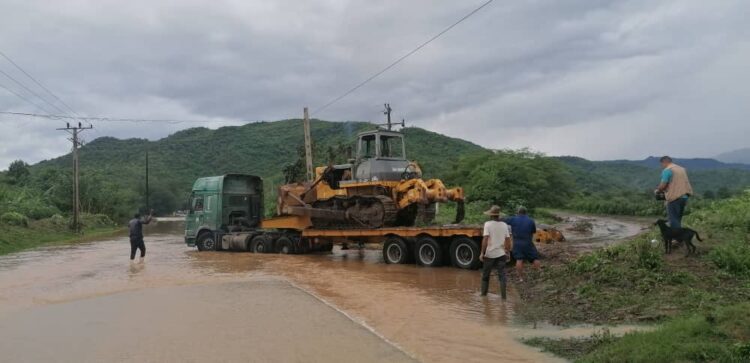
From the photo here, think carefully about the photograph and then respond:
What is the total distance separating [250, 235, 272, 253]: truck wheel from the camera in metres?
20.6

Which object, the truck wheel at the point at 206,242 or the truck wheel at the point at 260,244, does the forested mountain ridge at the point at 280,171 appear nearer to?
the truck wheel at the point at 260,244

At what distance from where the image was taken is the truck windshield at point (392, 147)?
17.5 metres

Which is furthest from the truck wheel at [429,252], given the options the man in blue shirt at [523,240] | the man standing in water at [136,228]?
the man standing in water at [136,228]

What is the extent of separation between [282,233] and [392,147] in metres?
5.56

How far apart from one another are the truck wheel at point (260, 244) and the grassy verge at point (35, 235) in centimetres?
1164

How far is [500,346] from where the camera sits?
6.96 meters

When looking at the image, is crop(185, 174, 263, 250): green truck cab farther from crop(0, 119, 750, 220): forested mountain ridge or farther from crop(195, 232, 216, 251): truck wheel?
crop(0, 119, 750, 220): forested mountain ridge

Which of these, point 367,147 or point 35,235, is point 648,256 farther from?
point 35,235

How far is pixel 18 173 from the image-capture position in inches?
2502

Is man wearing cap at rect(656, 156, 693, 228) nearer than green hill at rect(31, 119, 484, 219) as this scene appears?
Yes

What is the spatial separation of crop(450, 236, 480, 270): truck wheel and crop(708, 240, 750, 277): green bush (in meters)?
5.46

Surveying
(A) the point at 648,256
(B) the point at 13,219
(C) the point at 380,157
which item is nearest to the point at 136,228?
(C) the point at 380,157

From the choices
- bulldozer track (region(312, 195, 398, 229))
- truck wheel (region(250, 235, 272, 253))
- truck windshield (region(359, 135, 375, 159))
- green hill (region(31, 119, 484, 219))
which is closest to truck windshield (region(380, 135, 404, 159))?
truck windshield (region(359, 135, 375, 159))

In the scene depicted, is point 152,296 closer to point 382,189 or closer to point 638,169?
point 382,189
